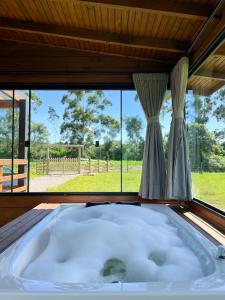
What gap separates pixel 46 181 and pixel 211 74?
7.96 feet

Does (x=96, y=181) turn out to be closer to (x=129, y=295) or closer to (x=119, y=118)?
(x=119, y=118)

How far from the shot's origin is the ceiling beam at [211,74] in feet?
8.67

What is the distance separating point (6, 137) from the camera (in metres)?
4.12

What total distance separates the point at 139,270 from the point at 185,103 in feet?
8.09

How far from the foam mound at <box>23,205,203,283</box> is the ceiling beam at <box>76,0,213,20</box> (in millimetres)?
1733

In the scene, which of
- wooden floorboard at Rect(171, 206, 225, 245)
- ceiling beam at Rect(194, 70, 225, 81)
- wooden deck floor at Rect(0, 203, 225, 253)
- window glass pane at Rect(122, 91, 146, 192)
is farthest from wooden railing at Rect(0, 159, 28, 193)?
ceiling beam at Rect(194, 70, 225, 81)

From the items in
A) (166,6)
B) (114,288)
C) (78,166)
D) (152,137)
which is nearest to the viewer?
Answer: (114,288)

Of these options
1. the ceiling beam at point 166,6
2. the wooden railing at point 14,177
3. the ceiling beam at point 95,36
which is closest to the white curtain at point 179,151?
the ceiling beam at point 95,36

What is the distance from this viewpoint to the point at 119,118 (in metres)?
4.14

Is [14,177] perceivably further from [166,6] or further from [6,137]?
[166,6]

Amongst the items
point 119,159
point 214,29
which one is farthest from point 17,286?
point 119,159

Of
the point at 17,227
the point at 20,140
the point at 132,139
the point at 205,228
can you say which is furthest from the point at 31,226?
the point at 132,139

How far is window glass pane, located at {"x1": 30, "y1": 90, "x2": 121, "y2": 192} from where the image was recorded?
162 inches

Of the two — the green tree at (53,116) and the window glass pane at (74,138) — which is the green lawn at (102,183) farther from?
the green tree at (53,116)
